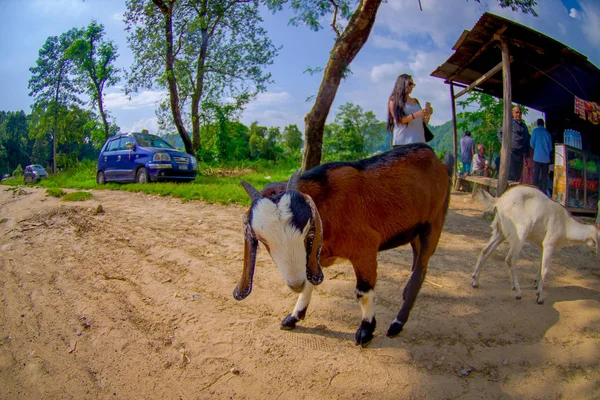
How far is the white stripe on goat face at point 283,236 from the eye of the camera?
1.99 m

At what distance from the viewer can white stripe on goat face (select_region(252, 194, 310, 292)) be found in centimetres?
199

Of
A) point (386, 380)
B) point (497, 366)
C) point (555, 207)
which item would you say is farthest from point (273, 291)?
point (555, 207)

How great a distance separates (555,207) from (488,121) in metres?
10.5

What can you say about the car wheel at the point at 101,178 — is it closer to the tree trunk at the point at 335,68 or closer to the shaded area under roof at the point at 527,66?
the tree trunk at the point at 335,68

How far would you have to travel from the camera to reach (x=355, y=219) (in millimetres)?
2709

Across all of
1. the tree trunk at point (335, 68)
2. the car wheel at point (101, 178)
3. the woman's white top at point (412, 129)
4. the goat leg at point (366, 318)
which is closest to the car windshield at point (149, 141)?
the car wheel at point (101, 178)

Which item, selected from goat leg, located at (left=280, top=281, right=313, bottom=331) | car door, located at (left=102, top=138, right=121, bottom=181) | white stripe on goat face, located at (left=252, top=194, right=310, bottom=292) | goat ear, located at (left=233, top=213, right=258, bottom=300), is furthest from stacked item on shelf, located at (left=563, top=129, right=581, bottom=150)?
car door, located at (left=102, top=138, right=121, bottom=181)

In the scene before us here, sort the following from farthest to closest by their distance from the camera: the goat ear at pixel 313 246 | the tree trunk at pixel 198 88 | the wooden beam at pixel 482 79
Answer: the tree trunk at pixel 198 88 → the wooden beam at pixel 482 79 → the goat ear at pixel 313 246

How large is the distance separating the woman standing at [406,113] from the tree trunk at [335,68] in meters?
2.68

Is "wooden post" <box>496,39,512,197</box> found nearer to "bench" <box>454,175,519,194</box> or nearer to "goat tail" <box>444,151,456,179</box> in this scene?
"bench" <box>454,175,519,194</box>

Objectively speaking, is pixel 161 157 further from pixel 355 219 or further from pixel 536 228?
pixel 536 228

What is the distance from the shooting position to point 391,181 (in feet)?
9.75

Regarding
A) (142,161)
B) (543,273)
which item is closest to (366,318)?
(543,273)

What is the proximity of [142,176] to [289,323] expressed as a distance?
9.85m
